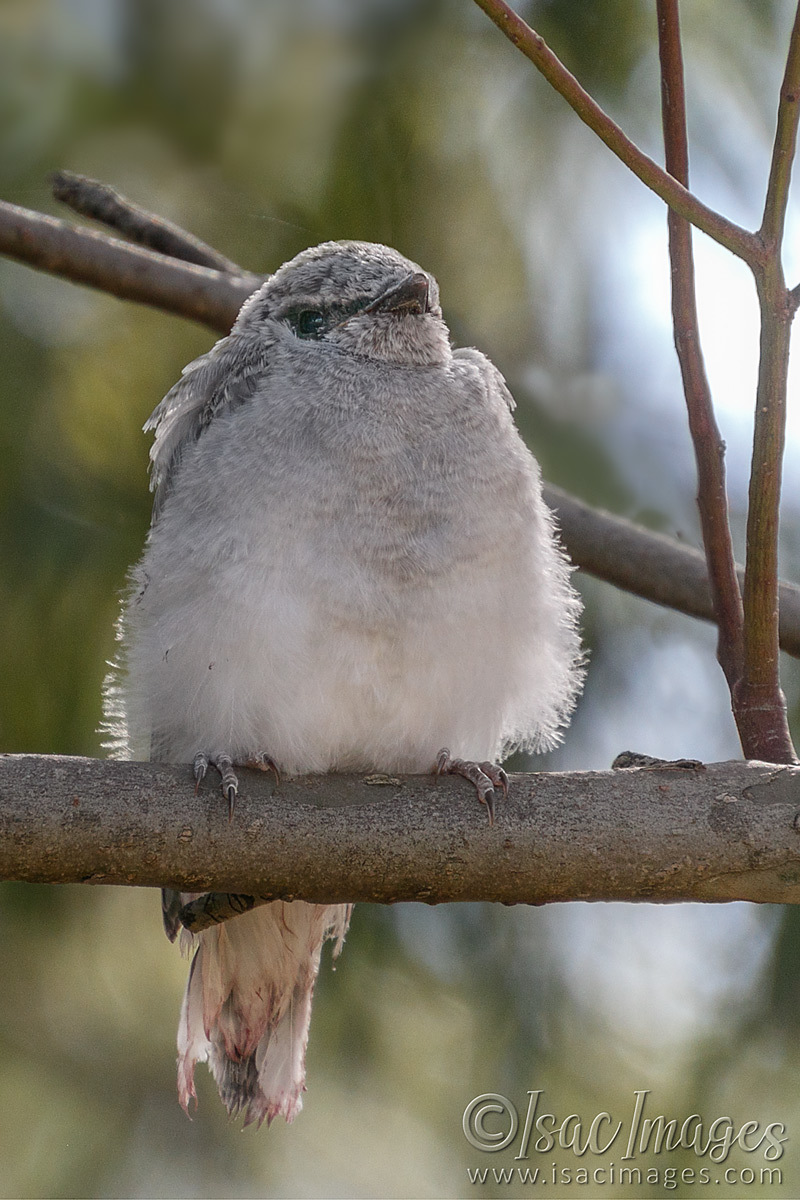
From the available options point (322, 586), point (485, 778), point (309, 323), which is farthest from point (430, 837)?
point (309, 323)

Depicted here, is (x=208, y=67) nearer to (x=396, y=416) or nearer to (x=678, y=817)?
A: (x=396, y=416)

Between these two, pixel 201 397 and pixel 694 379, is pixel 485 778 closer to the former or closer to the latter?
pixel 694 379

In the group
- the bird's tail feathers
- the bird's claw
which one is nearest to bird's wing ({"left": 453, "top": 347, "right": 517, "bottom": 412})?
the bird's claw

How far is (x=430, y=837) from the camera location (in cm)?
255

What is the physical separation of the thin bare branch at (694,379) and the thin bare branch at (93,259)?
5.46 feet

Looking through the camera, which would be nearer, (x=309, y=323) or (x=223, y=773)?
(x=223, y=773)

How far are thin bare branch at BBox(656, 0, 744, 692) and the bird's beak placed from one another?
40.2 inches

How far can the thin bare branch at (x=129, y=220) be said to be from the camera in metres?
3.91

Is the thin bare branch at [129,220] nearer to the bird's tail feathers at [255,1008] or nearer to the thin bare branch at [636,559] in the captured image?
the thin bare branch at [636,559]

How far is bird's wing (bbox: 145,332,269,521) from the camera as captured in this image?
3541mm

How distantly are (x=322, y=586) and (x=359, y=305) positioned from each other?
964mm

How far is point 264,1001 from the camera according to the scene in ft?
11.9

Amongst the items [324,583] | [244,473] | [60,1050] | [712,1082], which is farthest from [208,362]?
[712,1082]

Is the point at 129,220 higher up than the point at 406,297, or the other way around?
the point at 129,220
